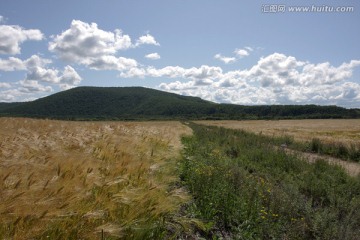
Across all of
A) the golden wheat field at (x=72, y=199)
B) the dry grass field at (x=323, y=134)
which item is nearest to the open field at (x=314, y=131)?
the dry grass field at (x=323, y=134)

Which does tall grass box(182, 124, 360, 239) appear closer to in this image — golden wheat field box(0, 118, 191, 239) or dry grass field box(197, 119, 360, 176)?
golden wheat field box(0, 118, 191, 239)

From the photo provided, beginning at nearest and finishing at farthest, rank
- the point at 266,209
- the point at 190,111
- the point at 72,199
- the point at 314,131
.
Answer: the point at 72,199
the point at 266,209
the point at 314,131
the point at 190,111

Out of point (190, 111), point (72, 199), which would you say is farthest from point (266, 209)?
point (190, 111)

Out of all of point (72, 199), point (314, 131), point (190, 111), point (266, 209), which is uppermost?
point (72, 199)

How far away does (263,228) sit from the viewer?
447cm

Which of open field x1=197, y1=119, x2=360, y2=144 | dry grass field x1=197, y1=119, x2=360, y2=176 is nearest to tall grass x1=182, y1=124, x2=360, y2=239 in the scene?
dry grass field x1=197, y1=119, x2=360, y2=176

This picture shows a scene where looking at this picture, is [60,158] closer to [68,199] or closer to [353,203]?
[68,199]

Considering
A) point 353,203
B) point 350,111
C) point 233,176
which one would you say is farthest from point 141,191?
point 350,111

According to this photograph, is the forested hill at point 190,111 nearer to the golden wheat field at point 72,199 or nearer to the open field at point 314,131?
the open field at point 314,131

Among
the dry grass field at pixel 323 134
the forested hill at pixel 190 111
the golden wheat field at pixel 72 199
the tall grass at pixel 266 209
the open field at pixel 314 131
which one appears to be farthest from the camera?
the forested hill at pixel 190 111

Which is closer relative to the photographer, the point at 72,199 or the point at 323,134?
the point at 72,199

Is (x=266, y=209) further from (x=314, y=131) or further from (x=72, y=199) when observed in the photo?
(x=314, y=131)

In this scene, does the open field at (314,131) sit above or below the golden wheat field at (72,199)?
below

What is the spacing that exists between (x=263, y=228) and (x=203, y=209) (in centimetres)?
88
